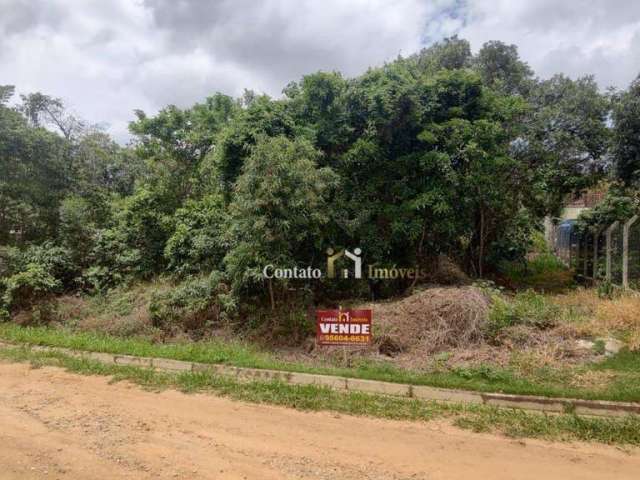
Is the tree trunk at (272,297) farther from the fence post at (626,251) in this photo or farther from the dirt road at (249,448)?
the fence post at (626,251)

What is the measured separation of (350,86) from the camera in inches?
389

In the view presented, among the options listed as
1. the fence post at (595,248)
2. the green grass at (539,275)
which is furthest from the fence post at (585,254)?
the fence post at (595,248)

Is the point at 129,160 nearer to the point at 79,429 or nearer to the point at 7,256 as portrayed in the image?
the point at 7,256

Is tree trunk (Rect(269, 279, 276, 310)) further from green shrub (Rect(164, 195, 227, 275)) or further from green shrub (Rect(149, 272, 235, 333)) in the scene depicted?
green shrub (Rect(164, 195, 227, 275))

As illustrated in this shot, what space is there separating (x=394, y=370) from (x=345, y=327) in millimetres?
961

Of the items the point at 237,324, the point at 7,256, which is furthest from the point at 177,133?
the point at 237,324

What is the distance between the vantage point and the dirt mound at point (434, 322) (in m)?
7.39

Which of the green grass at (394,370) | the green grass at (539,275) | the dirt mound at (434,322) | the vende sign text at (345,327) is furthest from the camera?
the green grass at (539,275)

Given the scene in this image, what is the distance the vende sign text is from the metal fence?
23.4 feet

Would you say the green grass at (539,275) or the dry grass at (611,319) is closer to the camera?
the dry grass at (611,319)

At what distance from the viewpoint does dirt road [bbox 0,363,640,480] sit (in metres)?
3.66

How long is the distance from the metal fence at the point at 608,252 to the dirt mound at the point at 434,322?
4908 millimetres

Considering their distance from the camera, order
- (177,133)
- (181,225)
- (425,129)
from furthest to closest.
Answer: (177,133) → (181,225) → (425,129)

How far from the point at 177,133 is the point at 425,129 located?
27.5ft
